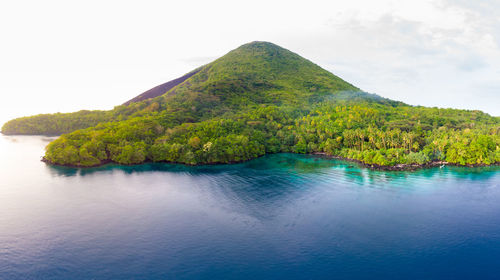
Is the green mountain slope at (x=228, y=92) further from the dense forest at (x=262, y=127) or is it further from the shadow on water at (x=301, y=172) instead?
the shadow on water at (x=301, y=172)

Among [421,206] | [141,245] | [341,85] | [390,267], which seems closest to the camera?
[390,267]

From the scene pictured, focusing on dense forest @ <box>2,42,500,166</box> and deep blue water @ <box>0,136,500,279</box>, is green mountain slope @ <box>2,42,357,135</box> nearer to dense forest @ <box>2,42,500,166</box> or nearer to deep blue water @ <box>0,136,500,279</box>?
dense forest @ <box>2,42,500,166</box>

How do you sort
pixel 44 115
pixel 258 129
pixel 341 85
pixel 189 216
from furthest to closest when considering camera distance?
pixel 341 85
pixel 44 115
pixel 258 129
pixel 189 216

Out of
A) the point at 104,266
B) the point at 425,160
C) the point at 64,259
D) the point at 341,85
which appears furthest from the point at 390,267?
the point at 341,85

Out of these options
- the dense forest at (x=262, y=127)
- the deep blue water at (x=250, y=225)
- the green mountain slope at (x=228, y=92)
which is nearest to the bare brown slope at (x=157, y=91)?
the green mountain slope at (x=228, y=92)

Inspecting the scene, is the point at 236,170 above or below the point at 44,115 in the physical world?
below

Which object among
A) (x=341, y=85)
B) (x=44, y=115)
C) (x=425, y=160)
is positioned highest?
(x=341, y=85)

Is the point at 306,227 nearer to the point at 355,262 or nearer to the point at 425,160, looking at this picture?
the point at 355,262
